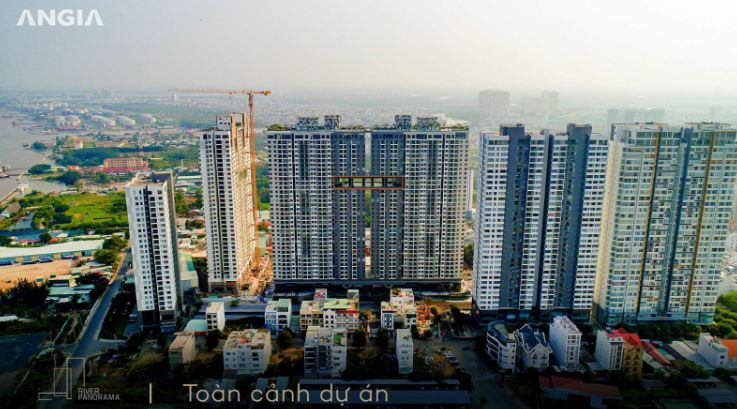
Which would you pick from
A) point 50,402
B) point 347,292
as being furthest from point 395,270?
point 50,402

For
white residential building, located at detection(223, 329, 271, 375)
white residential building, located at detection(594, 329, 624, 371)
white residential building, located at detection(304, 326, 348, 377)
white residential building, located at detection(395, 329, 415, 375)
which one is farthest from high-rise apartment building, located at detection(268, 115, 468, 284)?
white residential building, located at detection(594, 329, 624, 371)

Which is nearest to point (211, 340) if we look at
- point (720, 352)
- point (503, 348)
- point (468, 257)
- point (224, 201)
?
point (224, 201)

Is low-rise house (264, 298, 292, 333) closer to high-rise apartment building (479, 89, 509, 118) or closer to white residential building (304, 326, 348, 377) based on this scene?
white residential building (304, 326, 348, 377)

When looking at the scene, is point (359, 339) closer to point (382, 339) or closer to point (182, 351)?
point (382, 339)

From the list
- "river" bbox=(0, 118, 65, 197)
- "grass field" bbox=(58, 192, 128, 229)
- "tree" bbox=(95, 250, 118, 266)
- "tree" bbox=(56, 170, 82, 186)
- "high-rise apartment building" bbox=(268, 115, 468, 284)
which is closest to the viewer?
"high-rise apartment building" bbox=(268, 115, 468, 284)

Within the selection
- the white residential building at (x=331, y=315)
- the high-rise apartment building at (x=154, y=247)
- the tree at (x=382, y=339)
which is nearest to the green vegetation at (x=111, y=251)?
the high-rise apartment building at (x=154, y=247)
